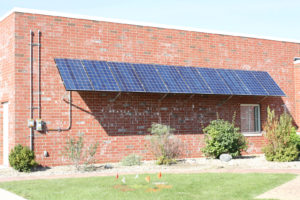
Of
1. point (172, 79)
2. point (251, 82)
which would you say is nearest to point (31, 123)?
point (172, 79)

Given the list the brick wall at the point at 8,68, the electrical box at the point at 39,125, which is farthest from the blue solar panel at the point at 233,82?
the brick wall at the point at 8,68

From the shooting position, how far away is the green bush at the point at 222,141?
17719mm

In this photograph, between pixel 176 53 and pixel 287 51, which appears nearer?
pixel 176 53

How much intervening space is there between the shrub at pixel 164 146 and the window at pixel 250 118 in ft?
17.5

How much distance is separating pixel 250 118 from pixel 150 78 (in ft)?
20.4

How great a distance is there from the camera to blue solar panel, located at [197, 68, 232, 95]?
61.1 ft

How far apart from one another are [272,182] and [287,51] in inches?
496

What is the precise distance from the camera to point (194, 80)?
18.5 meters

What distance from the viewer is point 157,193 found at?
402 inches

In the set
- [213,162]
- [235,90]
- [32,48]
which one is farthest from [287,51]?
[32,48]

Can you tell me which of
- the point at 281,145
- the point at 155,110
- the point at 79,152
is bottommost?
the point at 79,152

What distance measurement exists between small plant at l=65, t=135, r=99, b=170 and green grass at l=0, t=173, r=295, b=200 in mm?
2618

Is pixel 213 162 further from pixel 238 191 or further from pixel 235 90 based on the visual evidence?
pixel 238 191

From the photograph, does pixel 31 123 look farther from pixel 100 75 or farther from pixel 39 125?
pixel 100 75
